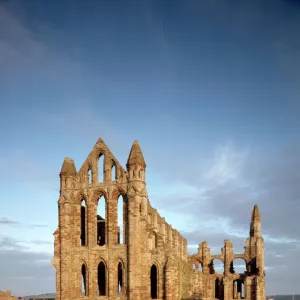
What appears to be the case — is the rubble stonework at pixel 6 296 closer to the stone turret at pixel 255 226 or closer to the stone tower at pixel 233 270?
the stone tower at pixel 233 270

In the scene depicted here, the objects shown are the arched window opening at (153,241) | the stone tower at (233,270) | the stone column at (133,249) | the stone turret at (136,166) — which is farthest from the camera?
the stone tower at (233,270)

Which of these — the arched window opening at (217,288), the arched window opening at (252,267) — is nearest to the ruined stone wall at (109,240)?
the arched window opening at (252,267)

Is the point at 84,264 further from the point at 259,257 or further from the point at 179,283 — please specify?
the point at 259,257

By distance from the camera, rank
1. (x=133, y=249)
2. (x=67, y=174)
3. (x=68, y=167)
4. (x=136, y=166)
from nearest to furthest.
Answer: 1. (x=133, y=249)
2. (x=136, y=166)
3. (x=67, y=174)
4. (x=68, y=167)

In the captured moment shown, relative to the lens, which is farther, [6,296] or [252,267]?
[252,267]

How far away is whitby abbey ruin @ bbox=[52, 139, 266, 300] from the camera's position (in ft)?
150

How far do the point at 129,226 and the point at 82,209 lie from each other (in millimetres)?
6194

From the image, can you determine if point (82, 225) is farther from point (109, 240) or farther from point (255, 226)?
point (255, 226)

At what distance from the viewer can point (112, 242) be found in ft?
156

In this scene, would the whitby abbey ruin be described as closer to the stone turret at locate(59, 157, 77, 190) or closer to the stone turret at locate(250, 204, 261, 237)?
A: the stone turret at locate(59, 157, 77, 190)

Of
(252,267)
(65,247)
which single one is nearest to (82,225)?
(65,247)

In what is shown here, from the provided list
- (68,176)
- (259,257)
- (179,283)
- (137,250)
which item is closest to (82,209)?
(68,176)

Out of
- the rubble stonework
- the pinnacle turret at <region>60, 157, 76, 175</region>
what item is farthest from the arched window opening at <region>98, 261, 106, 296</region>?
the pinnacle turret at <region>60, 157, 76, 175</region>

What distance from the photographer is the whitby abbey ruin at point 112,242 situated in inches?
1801
